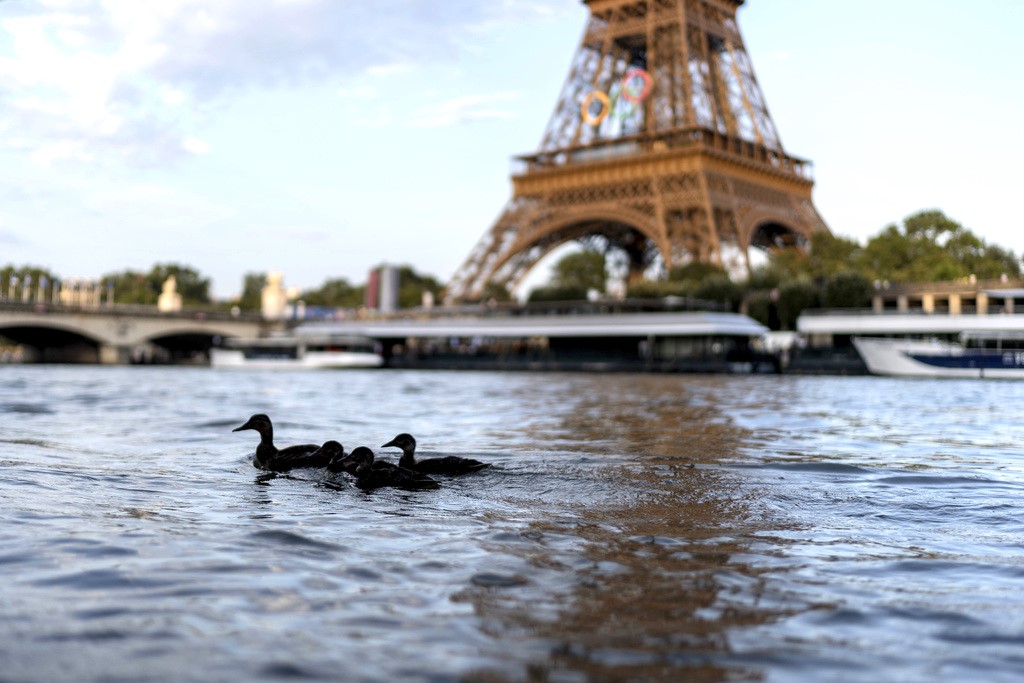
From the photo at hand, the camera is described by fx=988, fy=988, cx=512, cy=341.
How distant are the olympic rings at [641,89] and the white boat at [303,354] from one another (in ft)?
81.4

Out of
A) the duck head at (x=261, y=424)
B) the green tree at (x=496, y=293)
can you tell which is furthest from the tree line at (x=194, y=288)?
the duck head at (x=261, y=424)

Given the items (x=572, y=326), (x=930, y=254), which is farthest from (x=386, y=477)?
(x=930, y=254)

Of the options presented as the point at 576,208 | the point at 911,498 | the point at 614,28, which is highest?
the point at 614,28

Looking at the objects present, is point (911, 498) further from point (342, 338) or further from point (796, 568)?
point (342, 338)

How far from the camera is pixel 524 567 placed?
5.64 metres

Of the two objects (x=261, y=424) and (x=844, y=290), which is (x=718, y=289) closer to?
(x=844, y=290)

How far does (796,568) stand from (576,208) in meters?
62.3

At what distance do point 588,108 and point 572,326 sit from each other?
19.3 m

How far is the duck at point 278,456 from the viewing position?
391 inches

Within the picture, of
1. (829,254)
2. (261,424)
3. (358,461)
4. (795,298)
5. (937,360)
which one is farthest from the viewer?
(829,254)

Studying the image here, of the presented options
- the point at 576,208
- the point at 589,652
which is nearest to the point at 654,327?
the point at 576,208

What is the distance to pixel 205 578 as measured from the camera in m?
5.26

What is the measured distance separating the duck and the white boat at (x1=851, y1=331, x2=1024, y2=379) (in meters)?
42.3

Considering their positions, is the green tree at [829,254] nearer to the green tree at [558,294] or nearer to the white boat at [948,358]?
the white boat at [948,358]
